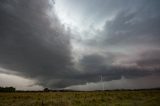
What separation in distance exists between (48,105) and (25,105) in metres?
4.29

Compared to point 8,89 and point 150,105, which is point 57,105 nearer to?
point 150,105

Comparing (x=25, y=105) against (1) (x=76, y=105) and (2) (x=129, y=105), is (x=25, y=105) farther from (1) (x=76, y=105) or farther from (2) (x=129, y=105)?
(2) (x=129, y=105)

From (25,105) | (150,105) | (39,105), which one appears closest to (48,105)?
(39,105)

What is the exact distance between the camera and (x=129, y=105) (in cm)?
3647

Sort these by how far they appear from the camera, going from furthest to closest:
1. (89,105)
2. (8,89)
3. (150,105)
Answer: (8,89), (89,105), (150,105)

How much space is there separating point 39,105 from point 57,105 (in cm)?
367

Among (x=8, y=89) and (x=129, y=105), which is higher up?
(x=8, y=89)

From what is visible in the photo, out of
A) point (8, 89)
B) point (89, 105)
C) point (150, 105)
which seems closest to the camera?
point (150, 105)

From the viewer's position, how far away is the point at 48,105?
3675cm

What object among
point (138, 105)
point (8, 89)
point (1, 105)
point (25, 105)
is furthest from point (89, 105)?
point (8, 89)

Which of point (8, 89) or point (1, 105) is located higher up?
point (8, 89)

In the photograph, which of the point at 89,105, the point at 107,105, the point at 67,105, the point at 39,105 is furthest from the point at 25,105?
the point at 107,105

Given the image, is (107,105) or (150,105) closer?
(150,105)

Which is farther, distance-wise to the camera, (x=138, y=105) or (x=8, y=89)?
(x=8, y=89)
